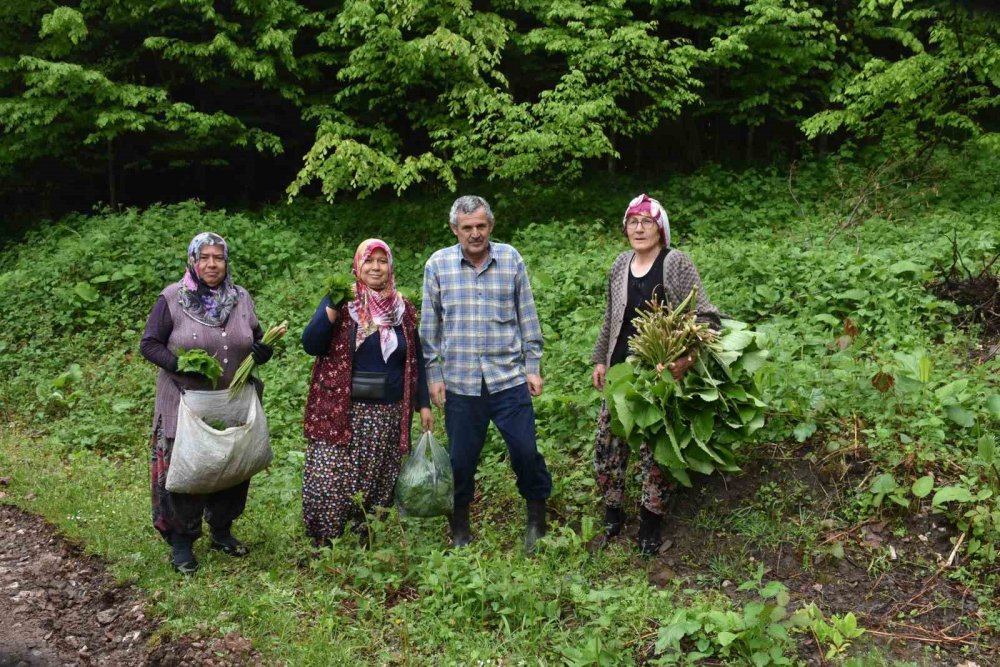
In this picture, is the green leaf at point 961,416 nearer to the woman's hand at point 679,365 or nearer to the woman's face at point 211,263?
the woman's hand at point 679,365

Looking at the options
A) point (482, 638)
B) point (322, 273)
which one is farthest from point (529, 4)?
point (482, 638)

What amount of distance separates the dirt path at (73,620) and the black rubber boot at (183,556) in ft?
0.84

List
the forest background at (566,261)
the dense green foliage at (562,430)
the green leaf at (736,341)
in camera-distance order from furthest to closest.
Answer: the green leaf at (736,341), the forest background at (566,261), the dense green foliage at (562,430)

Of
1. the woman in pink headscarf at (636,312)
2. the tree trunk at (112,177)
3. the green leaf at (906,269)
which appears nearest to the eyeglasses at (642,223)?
the woman in pink headscarf at (636,312)

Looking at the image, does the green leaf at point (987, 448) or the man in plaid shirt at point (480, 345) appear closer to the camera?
the green leaf at point (987, 448)

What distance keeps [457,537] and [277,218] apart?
28.4ft

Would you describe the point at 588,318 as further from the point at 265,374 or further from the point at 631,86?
the point at 631,86

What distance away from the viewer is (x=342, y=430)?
4742 mm

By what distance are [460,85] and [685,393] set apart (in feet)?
25.5

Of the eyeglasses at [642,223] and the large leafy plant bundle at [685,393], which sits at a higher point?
the eyeglasses at [642,223]

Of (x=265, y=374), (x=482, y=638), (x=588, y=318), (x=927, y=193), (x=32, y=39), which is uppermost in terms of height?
(x=32, y=39)

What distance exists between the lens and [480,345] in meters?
4.65

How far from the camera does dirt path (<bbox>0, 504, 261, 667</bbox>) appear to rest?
4.10 meters

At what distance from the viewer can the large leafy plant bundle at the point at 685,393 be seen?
4.33 m
